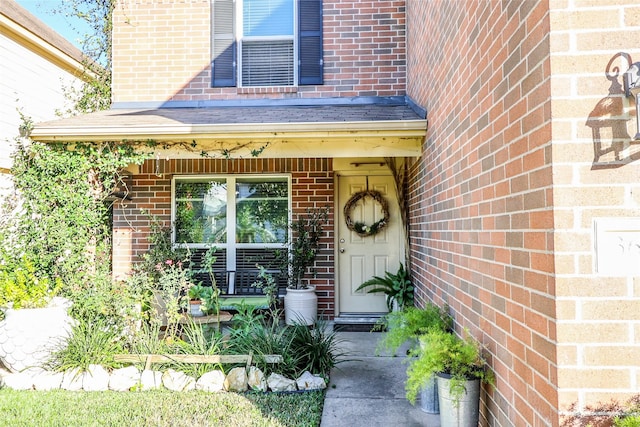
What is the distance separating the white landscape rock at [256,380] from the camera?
3.92 m

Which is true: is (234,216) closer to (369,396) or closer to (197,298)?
(197,298)

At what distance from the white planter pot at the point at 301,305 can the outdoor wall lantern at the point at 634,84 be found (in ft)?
16.0

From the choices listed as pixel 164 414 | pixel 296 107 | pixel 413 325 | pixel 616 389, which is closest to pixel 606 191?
pixel 616 389

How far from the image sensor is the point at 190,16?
21.6ft

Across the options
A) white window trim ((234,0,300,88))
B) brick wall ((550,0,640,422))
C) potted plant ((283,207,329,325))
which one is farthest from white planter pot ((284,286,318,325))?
brick wall ((550,0,640,422))

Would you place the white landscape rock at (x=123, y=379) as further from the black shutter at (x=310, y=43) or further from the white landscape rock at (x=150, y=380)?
the black shutter at (x=310, y=43)

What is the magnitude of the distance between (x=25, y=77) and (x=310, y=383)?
18.4 ft

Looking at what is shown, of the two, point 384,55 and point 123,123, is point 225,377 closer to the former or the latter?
point 123,123

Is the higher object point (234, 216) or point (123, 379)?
point (234, 216)

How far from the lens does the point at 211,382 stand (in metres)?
3.97

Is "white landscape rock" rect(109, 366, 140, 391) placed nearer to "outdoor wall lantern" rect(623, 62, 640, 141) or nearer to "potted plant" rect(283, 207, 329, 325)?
"potted plant" rect(283, 207, 329, 325)

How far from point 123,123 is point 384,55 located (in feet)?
12.4

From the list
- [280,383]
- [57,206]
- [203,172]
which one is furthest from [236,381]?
[203,172]

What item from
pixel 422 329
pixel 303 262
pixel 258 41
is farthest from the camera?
pixel 258 41
